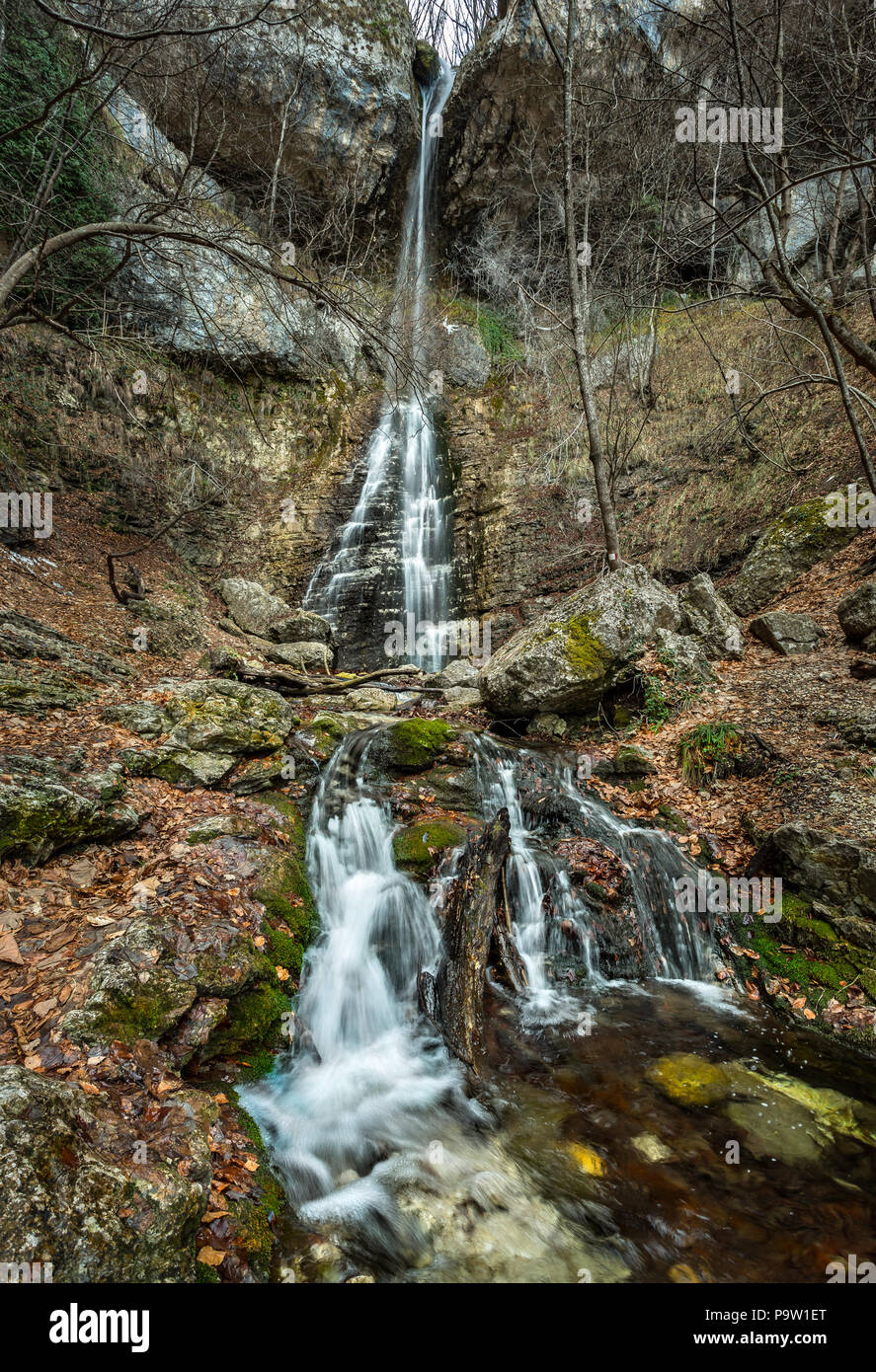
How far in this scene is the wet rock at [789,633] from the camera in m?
7.84

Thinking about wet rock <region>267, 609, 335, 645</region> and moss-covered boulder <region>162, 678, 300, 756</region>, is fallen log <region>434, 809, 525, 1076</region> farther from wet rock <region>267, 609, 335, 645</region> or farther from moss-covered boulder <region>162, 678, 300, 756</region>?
wet rock <region>267, 609, 335, 645</region>

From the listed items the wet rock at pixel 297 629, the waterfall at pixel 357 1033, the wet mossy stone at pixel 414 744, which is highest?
the wet rock at pixel 297 629

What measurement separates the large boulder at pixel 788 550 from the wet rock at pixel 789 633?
1.34 m

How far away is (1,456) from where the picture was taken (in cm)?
998

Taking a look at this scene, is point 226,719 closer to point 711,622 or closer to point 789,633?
point 711,622

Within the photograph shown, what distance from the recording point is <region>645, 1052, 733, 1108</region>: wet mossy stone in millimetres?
3709

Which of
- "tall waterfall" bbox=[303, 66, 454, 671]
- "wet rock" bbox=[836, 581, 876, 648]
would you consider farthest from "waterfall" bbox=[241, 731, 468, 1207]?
"tall waterfall" bbox=[303, 66, 454, 671]

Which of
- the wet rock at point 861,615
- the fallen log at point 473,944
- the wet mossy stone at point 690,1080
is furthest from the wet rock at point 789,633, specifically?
the wet mossy stone at point 690,1080

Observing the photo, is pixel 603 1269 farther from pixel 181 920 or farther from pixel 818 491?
pixel 818 491

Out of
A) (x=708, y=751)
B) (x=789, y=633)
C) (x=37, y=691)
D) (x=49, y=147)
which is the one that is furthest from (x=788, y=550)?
(x=49, y=147)

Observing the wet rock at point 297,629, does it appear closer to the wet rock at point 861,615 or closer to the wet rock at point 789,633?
the wet rock at point 789,633

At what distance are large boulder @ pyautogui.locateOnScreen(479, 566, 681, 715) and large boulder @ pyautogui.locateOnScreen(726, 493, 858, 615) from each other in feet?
8.58
